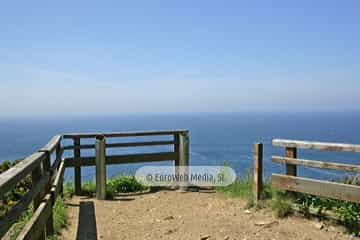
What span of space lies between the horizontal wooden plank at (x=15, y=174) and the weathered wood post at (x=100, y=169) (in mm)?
3854

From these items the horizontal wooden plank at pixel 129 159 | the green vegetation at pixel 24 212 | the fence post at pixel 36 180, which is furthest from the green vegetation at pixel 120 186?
the fence post at pixel 36 180

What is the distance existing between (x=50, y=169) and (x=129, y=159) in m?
3.64

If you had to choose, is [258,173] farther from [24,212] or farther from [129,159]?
[24,212]

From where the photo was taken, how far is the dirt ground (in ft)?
16.1

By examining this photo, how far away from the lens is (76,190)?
7848mm

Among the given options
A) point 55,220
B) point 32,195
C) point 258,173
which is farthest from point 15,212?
point 258,173

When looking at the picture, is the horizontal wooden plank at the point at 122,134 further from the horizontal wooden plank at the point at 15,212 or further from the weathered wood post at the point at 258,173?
the horizontal wooden plank at the point at 15,212

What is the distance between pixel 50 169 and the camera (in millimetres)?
4559

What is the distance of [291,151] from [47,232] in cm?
380

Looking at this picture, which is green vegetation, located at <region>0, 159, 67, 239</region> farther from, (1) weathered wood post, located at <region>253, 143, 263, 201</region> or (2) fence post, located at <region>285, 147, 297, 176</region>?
(2) fence post, located at <region>285, 147, 297, 176</region>

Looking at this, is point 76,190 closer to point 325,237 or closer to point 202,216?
point 202,216

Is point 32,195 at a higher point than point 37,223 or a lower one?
higher

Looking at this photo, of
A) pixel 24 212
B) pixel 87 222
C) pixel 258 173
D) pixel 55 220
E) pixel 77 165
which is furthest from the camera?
pixel 77 165

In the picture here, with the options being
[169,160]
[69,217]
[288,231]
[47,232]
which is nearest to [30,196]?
[47,232]
